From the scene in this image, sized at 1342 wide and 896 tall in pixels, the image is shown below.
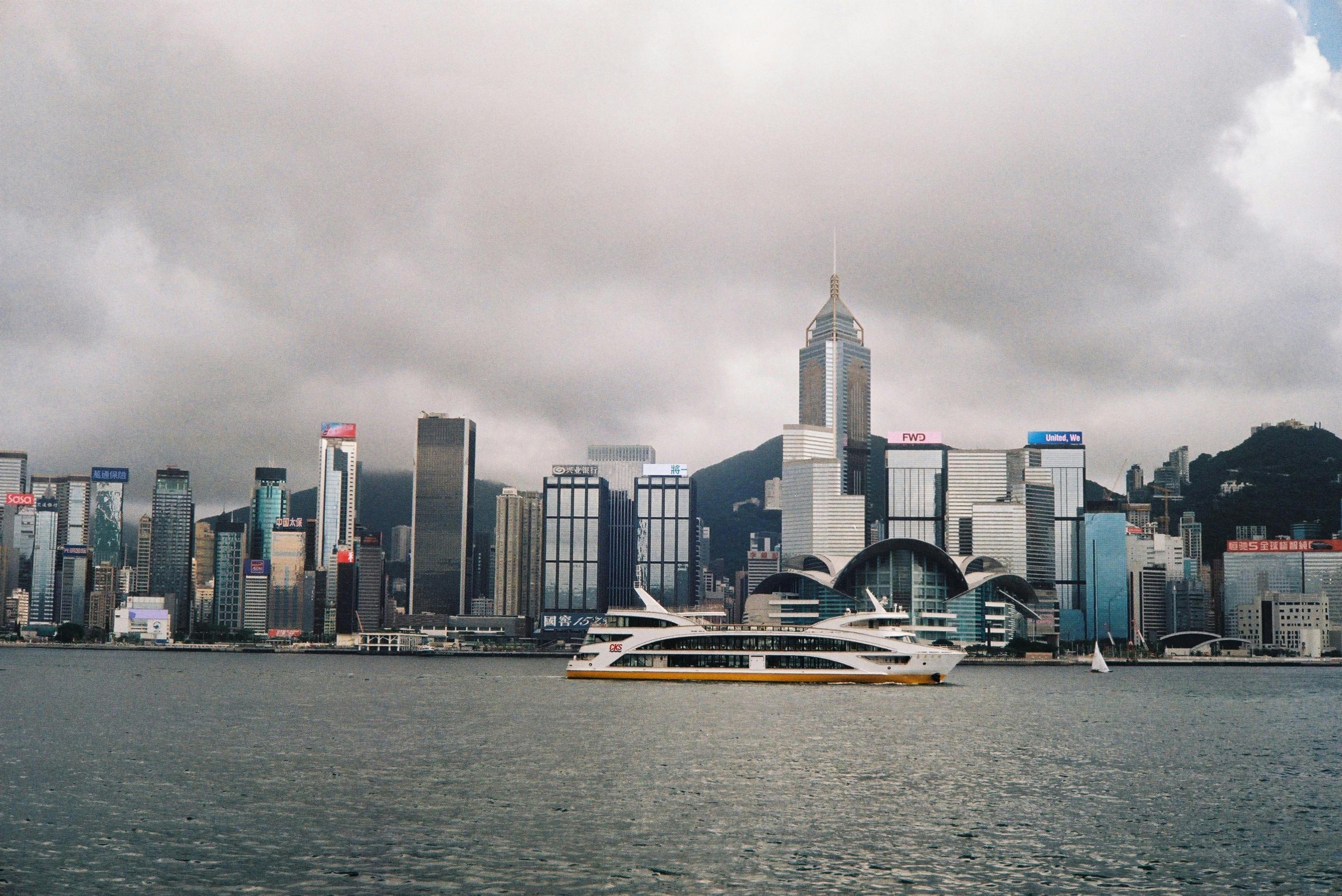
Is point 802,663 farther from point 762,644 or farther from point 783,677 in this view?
point 762,644

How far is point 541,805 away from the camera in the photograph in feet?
168

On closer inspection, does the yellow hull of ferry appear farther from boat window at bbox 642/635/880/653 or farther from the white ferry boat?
boat window at bbox 642/635/880/653

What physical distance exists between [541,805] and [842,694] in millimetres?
65960

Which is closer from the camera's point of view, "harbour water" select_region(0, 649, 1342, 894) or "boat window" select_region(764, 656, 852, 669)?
"harbour water" select_region(0, 649, 1342, 894)

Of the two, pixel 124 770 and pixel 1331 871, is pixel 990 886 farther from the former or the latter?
pixel 124 770

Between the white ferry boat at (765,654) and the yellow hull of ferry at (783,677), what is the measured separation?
70mm

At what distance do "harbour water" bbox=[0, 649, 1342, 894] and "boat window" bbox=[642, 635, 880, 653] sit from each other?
67.5 feet

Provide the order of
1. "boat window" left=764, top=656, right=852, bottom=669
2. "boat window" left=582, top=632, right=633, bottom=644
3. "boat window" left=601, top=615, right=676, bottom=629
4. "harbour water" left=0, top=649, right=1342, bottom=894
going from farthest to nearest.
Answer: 1. "boat window" left=601, top=615, right=676, bottom=629
2. "boat window" left=582, top=632, right=633, bottom=644
3. "boat window" left=764, top=656, right=852, bottom=669
4. "harbour water" left=0, top=649, right=1342, bottom=894

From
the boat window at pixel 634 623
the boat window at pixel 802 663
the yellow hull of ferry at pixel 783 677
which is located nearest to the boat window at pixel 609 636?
the boat window at pixel 634 623

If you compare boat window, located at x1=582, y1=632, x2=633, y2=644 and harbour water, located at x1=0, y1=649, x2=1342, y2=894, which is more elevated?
boat window, located at x1=582, y1=632, x2=633, y2=644

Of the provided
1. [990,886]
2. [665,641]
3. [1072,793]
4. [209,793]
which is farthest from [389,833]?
[665,641]

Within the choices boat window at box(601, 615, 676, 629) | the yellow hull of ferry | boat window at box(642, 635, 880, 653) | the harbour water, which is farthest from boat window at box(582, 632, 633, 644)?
the harbour water

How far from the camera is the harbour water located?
130 feet

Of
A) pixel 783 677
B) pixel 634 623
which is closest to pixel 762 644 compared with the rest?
pixel 783 677
